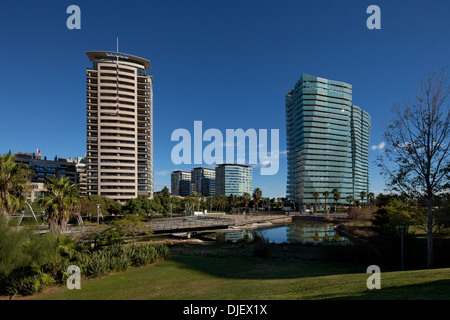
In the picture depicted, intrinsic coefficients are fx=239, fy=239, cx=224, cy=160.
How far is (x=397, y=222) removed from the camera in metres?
21.4

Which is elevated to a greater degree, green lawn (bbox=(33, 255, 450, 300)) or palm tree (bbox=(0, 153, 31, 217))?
palm tree (bbox=(0, 153, 31, 217))

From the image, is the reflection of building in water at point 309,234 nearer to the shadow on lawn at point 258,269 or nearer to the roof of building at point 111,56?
the shadow on lawn at point 258,269

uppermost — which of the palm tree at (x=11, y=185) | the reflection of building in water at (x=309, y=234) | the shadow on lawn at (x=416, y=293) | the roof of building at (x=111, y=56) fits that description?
the roof of building at (x=111, y=56)

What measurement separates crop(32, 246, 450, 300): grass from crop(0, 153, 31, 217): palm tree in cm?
1247

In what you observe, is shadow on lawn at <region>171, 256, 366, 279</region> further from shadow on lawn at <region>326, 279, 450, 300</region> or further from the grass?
shadow on lawn at <region>326, 279, 450, 300</region>

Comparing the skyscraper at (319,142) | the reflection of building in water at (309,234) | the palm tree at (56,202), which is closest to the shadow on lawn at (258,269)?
the palm tree at (56,202)

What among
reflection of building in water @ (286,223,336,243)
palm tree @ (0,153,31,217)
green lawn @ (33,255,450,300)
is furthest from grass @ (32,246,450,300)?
reflection of building in water @ (286,223,336,243)

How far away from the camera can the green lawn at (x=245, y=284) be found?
25.7ft

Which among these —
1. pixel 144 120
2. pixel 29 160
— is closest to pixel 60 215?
pixel 144 120

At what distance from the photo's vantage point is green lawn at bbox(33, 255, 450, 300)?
7848 millimetres

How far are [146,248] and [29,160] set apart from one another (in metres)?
112

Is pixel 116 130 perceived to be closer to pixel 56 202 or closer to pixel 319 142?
Result: pixel 56 202

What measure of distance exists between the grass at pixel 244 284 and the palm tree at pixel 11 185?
12.5m
